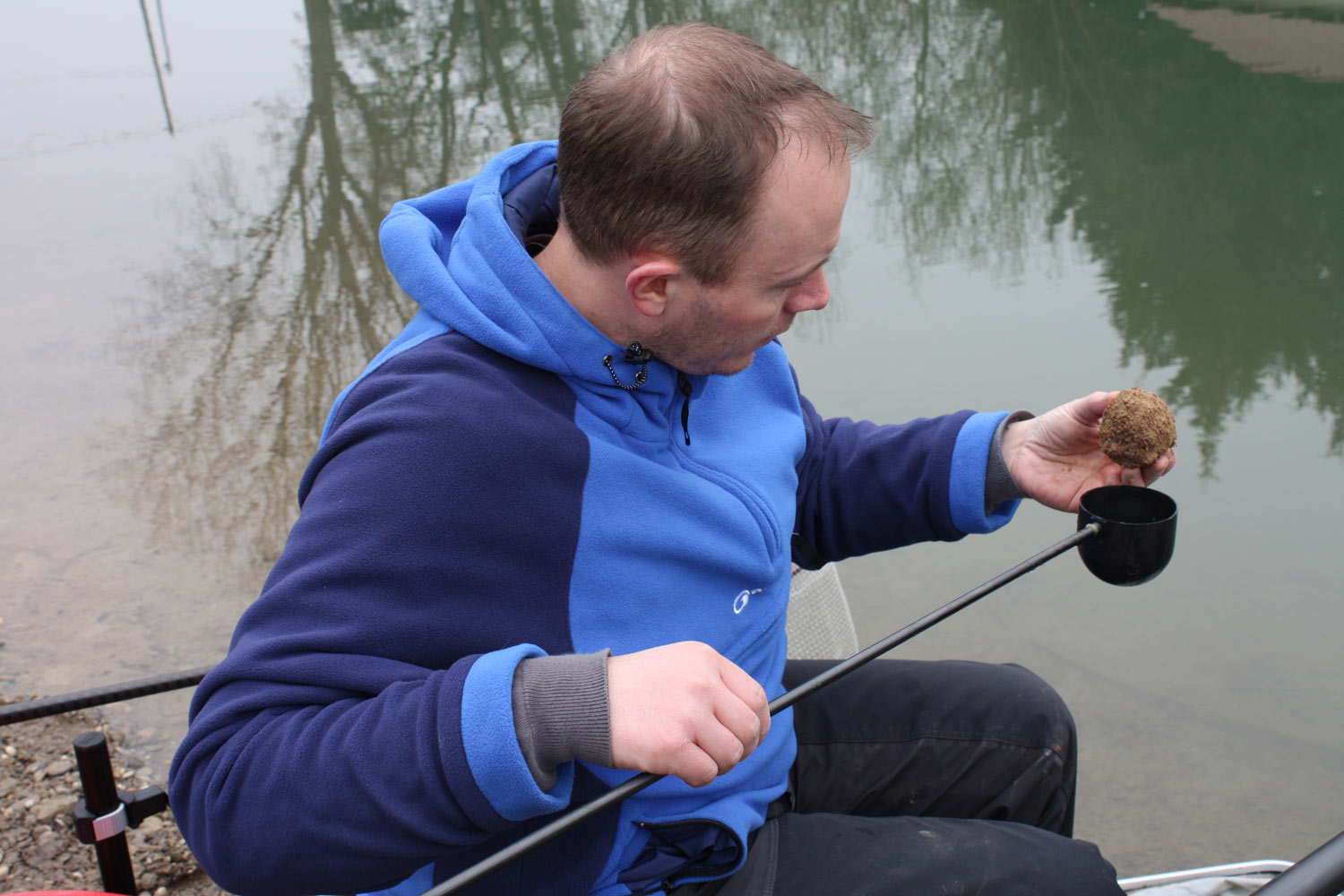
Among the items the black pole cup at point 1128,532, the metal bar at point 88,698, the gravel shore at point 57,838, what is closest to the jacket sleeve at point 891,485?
the black pole cup at point 1128,532

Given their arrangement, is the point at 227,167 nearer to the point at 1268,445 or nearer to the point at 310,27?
the point at 310,27

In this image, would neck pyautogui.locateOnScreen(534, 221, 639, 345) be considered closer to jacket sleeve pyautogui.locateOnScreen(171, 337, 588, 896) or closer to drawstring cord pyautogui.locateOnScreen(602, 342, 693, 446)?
drawstring cord pyautogui.locateOnScreen(602, 342, 693, 446)

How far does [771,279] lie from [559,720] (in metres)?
0.62

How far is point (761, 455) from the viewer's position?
A: 5.39ft

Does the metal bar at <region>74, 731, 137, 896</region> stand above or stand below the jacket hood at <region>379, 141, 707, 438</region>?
below

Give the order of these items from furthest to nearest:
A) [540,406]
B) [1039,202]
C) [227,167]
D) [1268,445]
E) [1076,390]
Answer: [227,167] → [1039,202] → [1076,390] → [1268,445] → [540,406]

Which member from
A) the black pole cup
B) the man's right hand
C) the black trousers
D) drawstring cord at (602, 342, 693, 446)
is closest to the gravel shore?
the black trousers

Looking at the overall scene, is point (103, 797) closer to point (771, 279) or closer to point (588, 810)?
point (588, 810)

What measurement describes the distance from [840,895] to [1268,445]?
3384 millimetres

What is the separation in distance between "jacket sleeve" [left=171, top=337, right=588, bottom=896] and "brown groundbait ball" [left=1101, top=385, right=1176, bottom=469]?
837 mm

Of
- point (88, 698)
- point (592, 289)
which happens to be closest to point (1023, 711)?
point (592, 289)

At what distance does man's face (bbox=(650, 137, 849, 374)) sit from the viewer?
1.32 meters

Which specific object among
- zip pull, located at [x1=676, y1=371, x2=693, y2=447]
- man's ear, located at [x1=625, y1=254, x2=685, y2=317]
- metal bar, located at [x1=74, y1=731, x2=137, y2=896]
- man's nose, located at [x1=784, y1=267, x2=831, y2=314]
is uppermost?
man's ear, located at [x1=625, y1=254, x2=685, y2=317]

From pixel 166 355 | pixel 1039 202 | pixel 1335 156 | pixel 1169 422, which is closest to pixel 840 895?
pixel 1169 422
